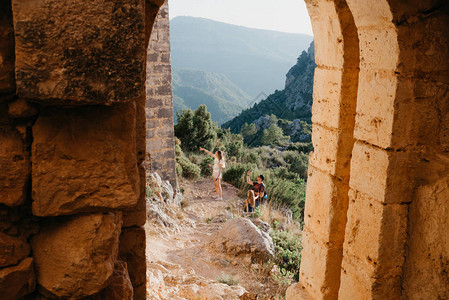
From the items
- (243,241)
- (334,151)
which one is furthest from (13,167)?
(243,241)

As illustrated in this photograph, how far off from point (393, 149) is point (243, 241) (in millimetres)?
3837

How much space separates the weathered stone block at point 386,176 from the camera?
2490 mm

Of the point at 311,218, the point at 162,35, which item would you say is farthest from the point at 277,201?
the point at 311,218

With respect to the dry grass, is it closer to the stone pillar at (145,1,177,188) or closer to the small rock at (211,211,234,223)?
the small rock at (211,211,234,223)

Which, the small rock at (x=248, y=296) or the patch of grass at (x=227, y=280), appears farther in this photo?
the patch of grass at (x=227, y=280)

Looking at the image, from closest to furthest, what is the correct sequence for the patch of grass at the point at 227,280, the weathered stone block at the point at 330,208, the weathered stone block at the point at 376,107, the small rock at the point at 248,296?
the weathered stone block at the point at 376,107 → the weathered stone block at the point at 330,208 → the small rock at the point at 248,296 → the patch of grass at the point at 227,280

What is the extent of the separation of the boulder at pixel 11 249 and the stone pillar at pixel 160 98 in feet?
23.1

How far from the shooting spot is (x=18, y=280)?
1276 mm

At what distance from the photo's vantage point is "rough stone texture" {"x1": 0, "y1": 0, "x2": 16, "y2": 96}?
1179 millimetres

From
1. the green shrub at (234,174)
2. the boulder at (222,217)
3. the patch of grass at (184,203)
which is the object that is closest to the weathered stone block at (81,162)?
the boulder at (222,217)

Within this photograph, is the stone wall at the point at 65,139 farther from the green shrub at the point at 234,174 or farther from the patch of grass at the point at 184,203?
the green shrub at the point at 234,174

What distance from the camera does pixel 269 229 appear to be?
23.6ft

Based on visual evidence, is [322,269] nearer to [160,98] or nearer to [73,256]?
[73,256]

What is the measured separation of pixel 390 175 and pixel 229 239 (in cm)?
396
